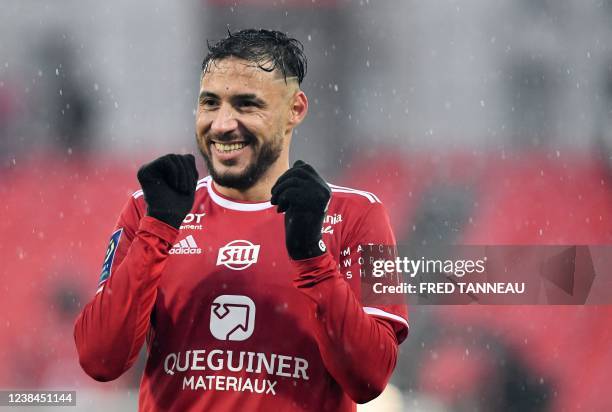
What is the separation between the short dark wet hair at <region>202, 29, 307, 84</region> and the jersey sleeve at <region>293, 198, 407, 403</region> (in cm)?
64

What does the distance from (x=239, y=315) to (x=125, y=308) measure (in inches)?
13.5

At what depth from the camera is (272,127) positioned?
2732 mm

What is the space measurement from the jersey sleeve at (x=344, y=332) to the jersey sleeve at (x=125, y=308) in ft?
1.26

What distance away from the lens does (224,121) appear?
2.64m

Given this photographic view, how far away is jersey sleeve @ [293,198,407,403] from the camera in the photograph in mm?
2426

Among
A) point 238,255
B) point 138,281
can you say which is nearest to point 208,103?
point 238,255

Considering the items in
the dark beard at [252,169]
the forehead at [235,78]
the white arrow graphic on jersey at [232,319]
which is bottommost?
the white arrow graphic on jersey at [232,319]

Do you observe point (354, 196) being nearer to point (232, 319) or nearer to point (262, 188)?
point (262, 188)

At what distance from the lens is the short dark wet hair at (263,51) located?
274 centimetres

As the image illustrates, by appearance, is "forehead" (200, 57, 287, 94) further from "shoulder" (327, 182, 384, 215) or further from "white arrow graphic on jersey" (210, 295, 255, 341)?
"white arrow graphic on jersey" (210, 295, 255, 341)

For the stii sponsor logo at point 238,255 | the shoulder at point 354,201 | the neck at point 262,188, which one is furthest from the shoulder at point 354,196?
the stii sponsor logo at point 238,255

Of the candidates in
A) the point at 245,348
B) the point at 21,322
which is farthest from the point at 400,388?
the point at 245,348

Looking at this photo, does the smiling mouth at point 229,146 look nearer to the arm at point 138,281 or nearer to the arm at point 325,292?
the arm at point 138,281

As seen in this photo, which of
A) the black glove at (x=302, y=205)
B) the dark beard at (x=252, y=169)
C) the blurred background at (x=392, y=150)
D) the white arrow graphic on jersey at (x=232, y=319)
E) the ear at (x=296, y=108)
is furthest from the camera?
the blurred background at (x=392, y=150)
